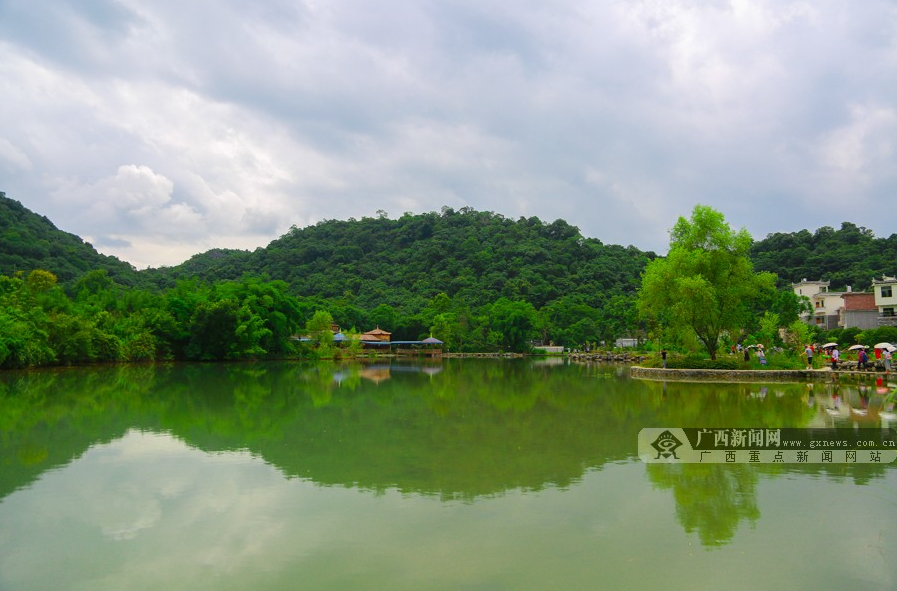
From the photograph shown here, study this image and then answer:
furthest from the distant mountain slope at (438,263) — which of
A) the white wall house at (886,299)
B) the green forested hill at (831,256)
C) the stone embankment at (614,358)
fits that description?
the white wall house at (886,299)

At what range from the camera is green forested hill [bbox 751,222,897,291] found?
5038 cm

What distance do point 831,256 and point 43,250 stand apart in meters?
68.1

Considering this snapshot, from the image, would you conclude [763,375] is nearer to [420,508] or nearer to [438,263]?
[420,508]

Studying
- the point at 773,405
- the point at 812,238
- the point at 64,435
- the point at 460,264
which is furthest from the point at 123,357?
the point at 812,238

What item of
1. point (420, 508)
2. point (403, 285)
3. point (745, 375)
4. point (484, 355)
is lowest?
point (484, 355)

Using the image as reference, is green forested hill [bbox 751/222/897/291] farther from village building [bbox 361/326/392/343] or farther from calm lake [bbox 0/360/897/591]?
calm lake [bbox 0/360/897/591]

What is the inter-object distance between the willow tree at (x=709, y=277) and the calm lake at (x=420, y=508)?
11462 mm

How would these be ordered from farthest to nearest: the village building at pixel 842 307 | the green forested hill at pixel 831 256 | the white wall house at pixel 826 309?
the green forested hill at pixel 831 256 < the white wall house at pixel 826 309 < the village building at pixel 842 307

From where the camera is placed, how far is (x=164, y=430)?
941cm

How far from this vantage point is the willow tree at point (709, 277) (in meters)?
21.8

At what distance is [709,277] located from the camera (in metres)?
22.4

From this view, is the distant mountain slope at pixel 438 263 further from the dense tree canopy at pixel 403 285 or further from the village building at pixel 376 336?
the village building at pixel 376 336

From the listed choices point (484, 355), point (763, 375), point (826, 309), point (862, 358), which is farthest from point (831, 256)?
point (763, 375)

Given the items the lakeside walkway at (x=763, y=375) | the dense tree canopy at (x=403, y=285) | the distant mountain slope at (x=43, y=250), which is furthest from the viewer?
the distant mountain slope at (x=43, y=250)
